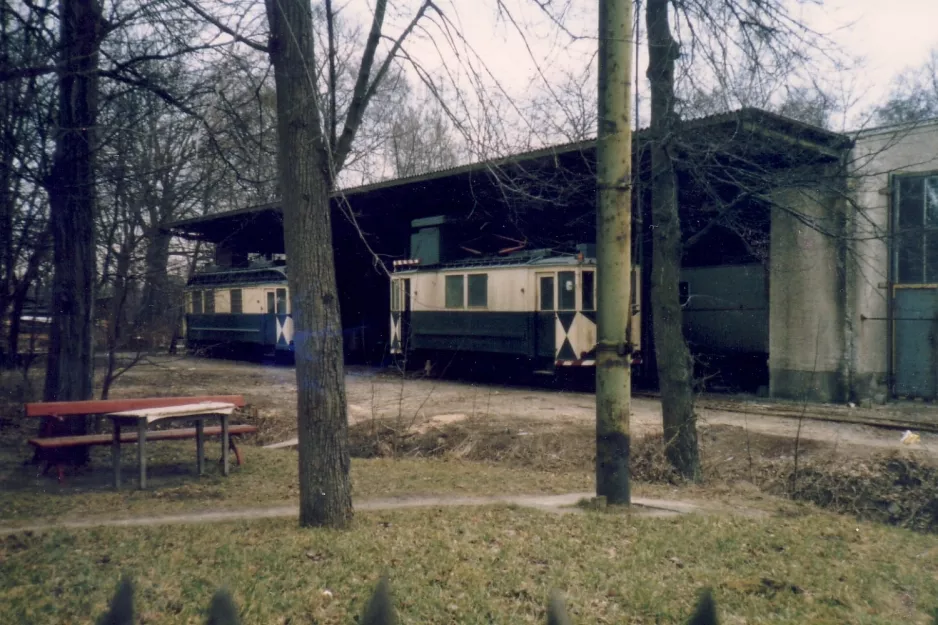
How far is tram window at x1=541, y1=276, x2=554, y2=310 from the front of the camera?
18.0 metres

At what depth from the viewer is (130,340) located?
14031 mm

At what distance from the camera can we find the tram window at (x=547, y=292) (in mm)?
18016

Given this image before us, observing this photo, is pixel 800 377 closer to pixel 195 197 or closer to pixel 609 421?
pixel 609 421

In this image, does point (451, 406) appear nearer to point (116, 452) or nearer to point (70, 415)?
point (70, 415)

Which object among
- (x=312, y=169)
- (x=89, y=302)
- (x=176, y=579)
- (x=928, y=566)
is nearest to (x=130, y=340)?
(x=89, y=302)

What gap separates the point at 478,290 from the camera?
1978cm

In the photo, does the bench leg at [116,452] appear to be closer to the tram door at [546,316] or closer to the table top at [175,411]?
the table top at [175,411]

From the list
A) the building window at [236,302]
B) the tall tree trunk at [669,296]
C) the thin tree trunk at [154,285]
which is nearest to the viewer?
the tall tree trunk at [669,296]

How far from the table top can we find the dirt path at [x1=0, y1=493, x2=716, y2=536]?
1751 mm

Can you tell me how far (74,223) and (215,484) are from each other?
349cm

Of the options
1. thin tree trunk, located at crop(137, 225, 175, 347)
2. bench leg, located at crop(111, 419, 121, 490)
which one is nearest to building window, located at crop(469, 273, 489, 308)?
thin tree trunk, located at crop(137, 225, 175, 347)

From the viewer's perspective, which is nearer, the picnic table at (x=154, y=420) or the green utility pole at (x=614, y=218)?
the green utility pole at (x=614, y=218)

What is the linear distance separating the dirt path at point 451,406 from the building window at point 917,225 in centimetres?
261

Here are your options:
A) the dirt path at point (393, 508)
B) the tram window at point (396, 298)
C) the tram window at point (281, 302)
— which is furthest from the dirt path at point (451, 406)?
the tram window at point (281, 302)
